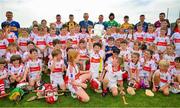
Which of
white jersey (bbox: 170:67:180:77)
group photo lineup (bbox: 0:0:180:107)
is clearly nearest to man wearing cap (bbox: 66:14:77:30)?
group photo lineup (bbox: 0:0:180:107)

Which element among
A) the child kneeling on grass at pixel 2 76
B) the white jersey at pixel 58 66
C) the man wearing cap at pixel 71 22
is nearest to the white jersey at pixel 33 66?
the white jersey at pixel 58 66

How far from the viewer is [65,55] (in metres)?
10.3

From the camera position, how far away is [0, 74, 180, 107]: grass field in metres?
7.64

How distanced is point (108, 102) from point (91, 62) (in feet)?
6.30

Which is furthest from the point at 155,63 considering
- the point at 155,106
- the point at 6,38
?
the point at 6,38

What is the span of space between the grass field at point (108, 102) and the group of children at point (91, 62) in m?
0.20

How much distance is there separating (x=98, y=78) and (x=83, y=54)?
1.93 metres

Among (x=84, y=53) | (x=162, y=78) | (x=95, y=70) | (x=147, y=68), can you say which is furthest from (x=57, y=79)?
(x=162, y=78)

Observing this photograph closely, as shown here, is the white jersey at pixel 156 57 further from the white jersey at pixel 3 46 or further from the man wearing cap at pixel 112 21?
the white jersey at pixel 3 46

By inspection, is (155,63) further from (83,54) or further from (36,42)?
(36,42)

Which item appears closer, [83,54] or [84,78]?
[84,78]

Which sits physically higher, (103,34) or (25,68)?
(103,34)

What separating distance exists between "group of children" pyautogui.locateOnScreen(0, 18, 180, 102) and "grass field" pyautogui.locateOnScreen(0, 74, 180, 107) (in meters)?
0.20

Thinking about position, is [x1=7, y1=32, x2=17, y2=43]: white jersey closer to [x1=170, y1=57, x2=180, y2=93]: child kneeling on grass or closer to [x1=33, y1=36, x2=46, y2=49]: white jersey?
[x1=33, y1=36, x2=46, y2=49]: white jersey
